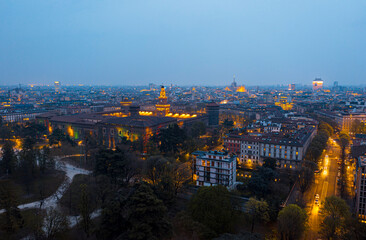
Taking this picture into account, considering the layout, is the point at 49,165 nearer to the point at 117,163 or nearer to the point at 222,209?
the point at 117,163

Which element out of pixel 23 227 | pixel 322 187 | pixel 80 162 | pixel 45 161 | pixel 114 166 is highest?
pixel 114 166

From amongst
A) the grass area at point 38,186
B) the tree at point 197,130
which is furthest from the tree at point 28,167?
the tree at point 197,130

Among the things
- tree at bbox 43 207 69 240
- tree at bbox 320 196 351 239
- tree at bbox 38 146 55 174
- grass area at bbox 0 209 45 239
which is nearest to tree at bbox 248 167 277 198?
tree at bbox 320 196 351 239

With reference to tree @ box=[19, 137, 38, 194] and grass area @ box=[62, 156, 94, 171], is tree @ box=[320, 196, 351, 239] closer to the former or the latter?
grass area @ box=[62, 156, 94, 171]

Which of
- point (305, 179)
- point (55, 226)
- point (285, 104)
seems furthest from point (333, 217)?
point (285, 104)

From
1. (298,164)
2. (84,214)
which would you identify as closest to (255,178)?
(298,164)

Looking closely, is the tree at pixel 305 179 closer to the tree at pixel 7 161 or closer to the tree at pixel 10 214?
the tree at pixel 10 214

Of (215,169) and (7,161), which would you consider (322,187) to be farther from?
(7,161)
